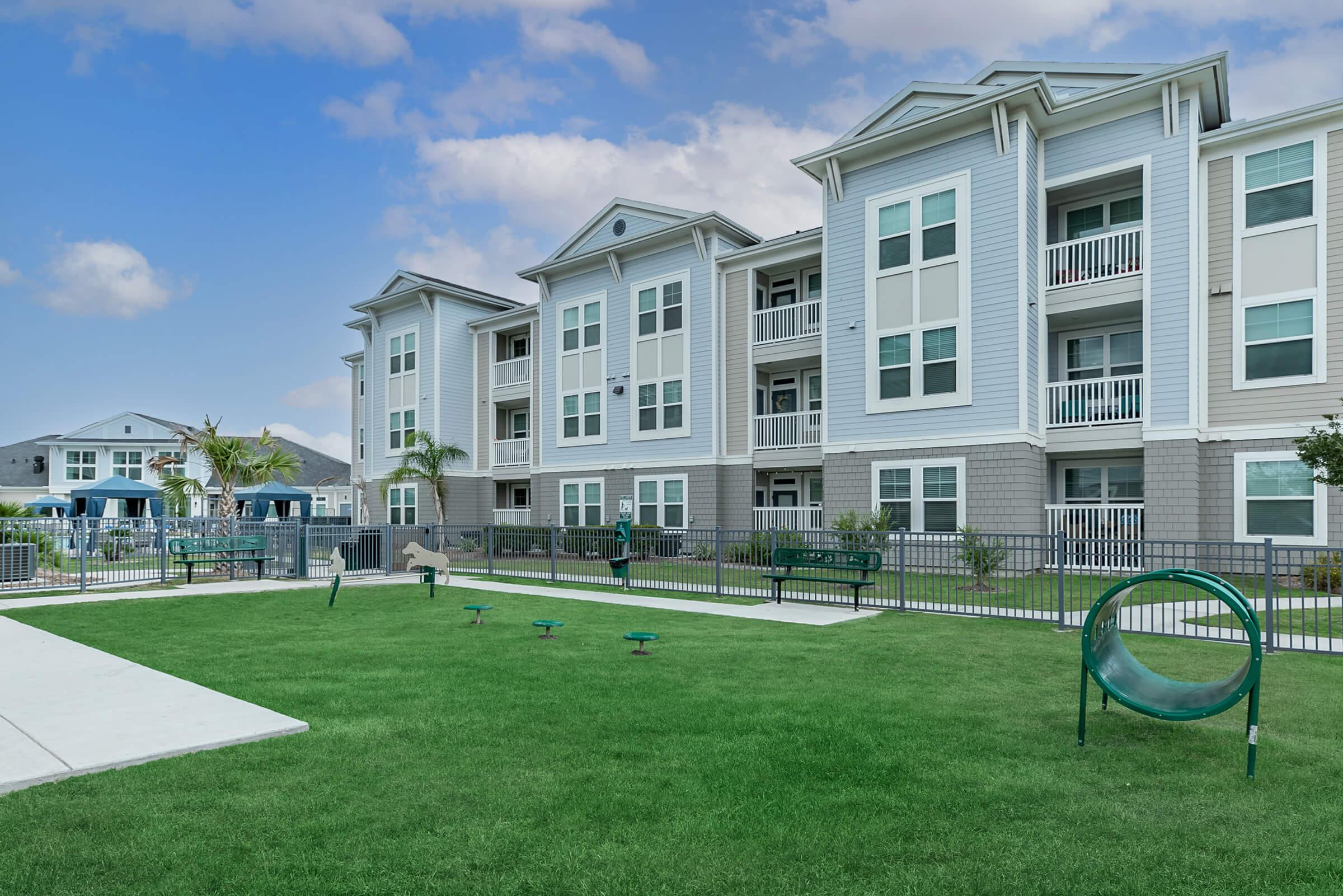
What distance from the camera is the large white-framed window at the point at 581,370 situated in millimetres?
30438

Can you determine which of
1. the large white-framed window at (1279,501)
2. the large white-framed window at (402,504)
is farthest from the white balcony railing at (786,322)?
the large white-framed window at (402,504)

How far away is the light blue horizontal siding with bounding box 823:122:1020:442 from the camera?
66.0 ft

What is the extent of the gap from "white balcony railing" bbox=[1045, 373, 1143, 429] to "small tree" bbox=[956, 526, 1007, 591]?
3.91 m

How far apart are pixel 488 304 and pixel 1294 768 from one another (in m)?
34.8

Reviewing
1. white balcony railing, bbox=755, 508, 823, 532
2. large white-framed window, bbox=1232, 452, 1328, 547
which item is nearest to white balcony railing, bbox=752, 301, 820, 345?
white balcony railing, bbox=755, 508, 823, 532

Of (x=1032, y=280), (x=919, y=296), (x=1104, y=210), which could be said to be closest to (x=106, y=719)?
(x=919, y=296)

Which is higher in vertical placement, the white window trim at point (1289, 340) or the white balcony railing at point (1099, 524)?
the white window trim at point (1289, 340)

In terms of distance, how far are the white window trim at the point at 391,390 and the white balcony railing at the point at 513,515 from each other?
5.19m

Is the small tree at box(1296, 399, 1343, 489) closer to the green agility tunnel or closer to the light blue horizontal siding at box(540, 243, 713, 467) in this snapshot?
the green agility tunnel

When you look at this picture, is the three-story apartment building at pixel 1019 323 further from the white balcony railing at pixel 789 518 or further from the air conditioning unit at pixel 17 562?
the air conditioning unit at pixel 17 562

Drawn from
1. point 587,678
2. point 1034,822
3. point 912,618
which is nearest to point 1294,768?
point 1034,822

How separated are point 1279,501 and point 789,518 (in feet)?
40.8

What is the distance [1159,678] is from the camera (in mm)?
6805

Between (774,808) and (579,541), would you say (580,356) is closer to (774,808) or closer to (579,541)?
(579,541)
